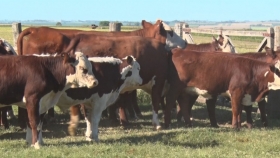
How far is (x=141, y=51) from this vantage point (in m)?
11.7

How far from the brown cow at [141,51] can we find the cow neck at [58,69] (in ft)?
7.58

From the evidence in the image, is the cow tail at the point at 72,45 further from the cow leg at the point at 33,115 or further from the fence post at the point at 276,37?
the fence post at the point at 276,37

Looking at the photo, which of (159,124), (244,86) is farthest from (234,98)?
(159,124)

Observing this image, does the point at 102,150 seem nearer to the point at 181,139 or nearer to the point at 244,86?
the point at 181,139

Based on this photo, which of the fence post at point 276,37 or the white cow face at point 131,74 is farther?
the fence post at point 276,37

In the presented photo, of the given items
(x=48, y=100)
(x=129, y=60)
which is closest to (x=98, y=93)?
(x=129, y=60)

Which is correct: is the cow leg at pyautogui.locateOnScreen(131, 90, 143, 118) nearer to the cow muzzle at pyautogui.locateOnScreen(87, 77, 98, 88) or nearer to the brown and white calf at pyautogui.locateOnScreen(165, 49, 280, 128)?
the brown and white calf at pyautogui.locateOnScreen(165, 49, 280, 128)

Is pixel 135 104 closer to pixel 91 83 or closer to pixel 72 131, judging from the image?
pixel 72 131

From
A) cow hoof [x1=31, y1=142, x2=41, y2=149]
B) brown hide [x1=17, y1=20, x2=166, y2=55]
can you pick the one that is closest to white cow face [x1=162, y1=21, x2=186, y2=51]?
brown hide [x1=17, y1=20, x2=166, y2=55]

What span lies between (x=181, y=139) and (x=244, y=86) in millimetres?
2745

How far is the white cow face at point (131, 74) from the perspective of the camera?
10.4 meters

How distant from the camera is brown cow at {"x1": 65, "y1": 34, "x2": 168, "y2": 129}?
37.2 ft

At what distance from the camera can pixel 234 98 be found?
11.5m

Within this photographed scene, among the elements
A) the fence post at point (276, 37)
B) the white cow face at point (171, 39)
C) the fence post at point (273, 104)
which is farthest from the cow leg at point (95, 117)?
the fence post at point (276, 37)
